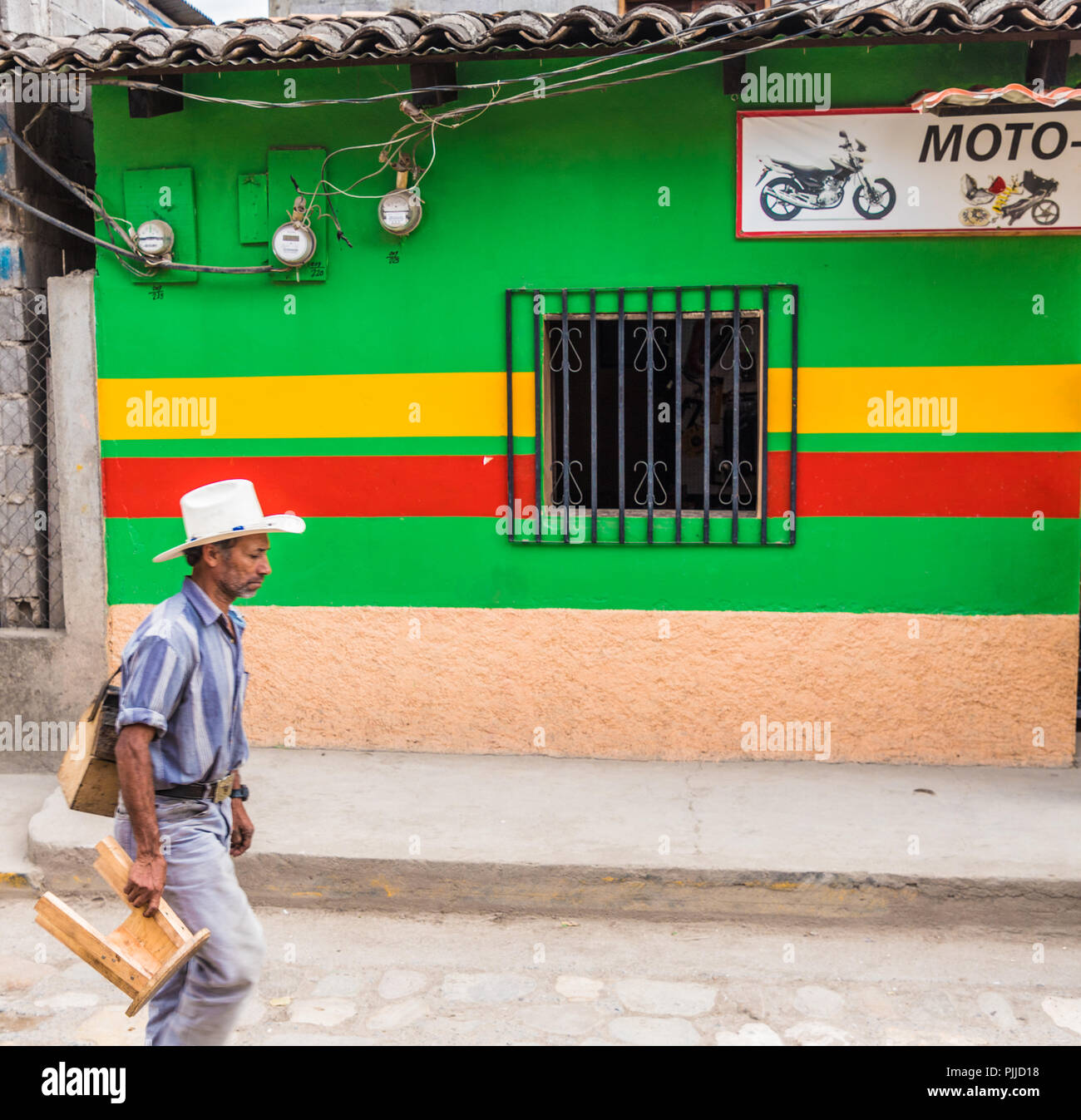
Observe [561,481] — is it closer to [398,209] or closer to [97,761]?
[398,209]

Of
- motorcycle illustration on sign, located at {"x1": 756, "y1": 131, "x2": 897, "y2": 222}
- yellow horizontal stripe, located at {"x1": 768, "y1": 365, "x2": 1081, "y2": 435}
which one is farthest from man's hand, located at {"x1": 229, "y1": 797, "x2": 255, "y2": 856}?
motorcycle illustration on sign, located at {"x1": 756, "y1": 131, "x2": 897, "y2": 222}

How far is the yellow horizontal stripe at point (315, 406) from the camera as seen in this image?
6.51 m

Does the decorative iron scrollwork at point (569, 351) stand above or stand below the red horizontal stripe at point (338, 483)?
above

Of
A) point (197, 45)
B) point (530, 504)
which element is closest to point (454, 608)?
point (530, 504)

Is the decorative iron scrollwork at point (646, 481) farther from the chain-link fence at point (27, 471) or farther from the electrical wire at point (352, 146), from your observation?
the chain-link fence at point (27, 471)

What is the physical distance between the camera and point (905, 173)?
6121mm

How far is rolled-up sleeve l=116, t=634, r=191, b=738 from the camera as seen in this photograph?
10.3ft

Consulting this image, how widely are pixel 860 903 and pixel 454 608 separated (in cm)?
279

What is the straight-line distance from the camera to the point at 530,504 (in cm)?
657

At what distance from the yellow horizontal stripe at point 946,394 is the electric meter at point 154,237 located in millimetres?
3464
